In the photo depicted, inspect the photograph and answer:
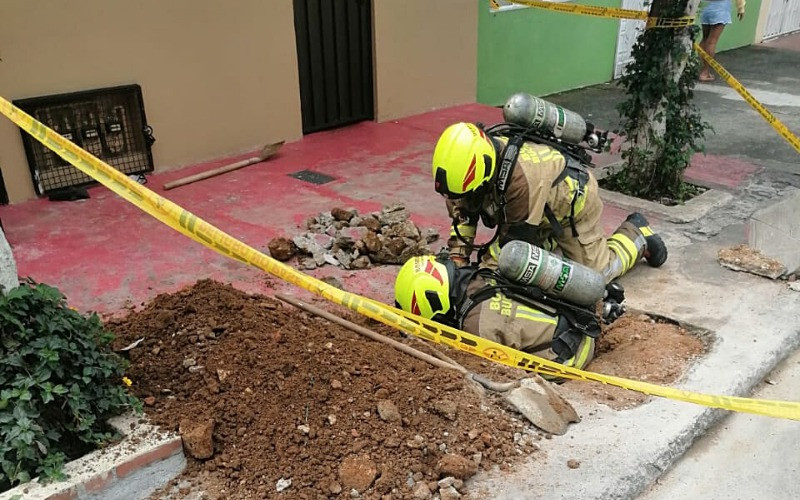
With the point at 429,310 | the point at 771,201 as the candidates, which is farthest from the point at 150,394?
the point at 771,201

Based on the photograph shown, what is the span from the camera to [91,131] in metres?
5.96

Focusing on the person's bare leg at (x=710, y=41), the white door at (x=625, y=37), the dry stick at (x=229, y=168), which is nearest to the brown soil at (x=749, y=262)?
the dry stick at (x=229, y=168)

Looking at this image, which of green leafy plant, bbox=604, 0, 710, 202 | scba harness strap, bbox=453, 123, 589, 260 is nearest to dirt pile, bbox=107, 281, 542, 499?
scba harness strap, bbox=453, 123, 589, 260

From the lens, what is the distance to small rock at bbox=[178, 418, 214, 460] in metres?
2.78

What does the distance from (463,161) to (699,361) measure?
1.64m

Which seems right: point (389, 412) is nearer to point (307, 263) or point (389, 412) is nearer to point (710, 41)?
point (307, 263)

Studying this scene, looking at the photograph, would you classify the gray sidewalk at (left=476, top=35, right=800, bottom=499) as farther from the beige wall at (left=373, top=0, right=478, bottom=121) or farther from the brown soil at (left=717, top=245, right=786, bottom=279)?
the beige wall at (left=373, top=0, right=478, bottom=121)

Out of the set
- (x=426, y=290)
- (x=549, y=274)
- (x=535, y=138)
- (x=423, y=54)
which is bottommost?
(x=426, y=290)

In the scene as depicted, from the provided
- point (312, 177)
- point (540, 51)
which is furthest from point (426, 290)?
point (540, 51)

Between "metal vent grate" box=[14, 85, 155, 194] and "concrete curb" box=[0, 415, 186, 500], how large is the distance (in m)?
3.65

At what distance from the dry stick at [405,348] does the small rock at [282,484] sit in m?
0.95

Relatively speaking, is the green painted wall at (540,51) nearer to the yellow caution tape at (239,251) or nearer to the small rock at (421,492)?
the yellow caution tape at (239,251)

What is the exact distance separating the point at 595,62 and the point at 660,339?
7990 mm

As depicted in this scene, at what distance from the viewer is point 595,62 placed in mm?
11016
